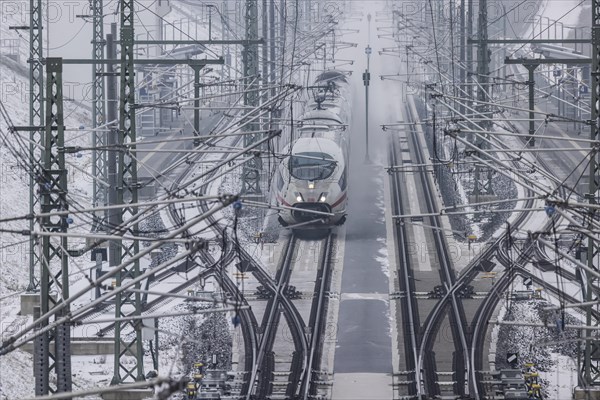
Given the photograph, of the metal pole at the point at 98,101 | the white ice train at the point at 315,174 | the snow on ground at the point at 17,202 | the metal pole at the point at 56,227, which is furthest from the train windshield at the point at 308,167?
the metal pole at the point at 56,227

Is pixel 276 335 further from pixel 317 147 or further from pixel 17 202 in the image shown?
pixel 17 202

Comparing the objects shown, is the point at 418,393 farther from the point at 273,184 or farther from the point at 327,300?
the point at 273,184

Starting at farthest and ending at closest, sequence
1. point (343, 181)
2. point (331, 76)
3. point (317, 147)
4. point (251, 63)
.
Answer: point (331, 76)
point (251, 63)
point (343, 181)
point (317, 147)

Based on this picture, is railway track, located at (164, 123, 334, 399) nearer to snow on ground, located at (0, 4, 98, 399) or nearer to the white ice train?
the white ice train

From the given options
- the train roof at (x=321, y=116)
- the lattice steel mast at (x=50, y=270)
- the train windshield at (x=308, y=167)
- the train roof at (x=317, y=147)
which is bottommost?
the lattice steel mast at (x=50, y=270)

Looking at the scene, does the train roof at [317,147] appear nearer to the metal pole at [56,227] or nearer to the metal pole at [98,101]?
the metal pole at [98,101]

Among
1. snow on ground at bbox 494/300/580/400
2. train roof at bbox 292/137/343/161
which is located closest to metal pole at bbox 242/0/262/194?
train roof at bbox 292/137/343/161

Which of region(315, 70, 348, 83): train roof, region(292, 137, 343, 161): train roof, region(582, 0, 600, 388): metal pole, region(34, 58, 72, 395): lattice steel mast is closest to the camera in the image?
region(34, 58, 72, 395): lattice steel mast

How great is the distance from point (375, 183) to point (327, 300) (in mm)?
20940

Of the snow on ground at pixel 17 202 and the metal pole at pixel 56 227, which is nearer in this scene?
the metal pole at pixel 56 227

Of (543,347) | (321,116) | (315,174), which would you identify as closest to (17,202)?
(321,116)

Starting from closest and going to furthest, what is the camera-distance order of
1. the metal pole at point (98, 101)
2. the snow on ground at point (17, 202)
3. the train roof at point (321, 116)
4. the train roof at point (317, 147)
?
1. the snow on ground at point (17, 202)
2. the metal pole at point (98, 101)
3. the train roof at point (317, 147)
4. the train roof at point (321, 116)

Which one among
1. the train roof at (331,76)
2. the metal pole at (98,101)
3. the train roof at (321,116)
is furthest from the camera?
the train roof at (331,76)

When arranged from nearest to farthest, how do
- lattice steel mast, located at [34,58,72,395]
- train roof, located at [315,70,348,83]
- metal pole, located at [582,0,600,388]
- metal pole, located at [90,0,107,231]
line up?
1. lattice steel mast, located at [34,58,72,395]
2. metal pole, located at [582,0,600,388]
3. metal pole, located at [90,0,107,231]
4. train roof, located at [315,70,348,83]
